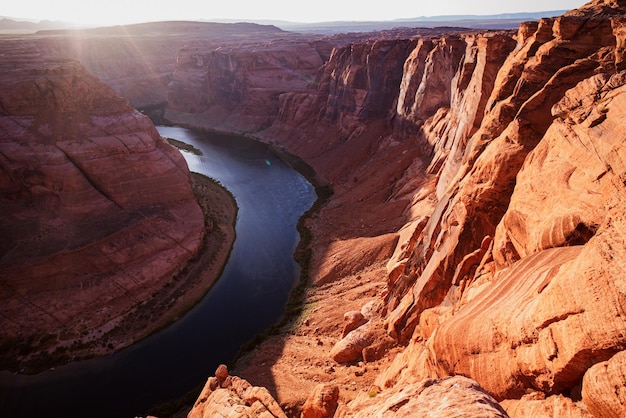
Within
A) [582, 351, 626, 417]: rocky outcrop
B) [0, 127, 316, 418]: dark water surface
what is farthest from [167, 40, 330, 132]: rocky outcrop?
[582, 351, 626, 417]: rocky outcrop

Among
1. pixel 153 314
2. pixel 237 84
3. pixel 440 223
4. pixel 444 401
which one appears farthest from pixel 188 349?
pixel 237 84

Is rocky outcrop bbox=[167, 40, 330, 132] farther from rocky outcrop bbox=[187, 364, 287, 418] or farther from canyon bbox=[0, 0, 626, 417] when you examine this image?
rocky outcrop bbox=[187, 364, 287, 418]

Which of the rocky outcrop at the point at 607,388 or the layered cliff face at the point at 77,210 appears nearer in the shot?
the rocky outcrop at the point at 607,388

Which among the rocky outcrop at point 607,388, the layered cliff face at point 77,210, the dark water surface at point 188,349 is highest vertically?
the rocky outcrop at point 607,388

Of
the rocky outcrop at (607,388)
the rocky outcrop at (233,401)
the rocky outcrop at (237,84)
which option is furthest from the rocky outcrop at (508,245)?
the rocky outcrop at (237,84)

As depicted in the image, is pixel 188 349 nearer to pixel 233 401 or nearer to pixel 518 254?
pixel 233 401

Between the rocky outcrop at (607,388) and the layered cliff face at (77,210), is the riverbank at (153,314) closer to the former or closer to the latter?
the layered cliff face at (77,210)

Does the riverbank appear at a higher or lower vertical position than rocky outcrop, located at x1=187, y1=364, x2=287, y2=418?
lower
